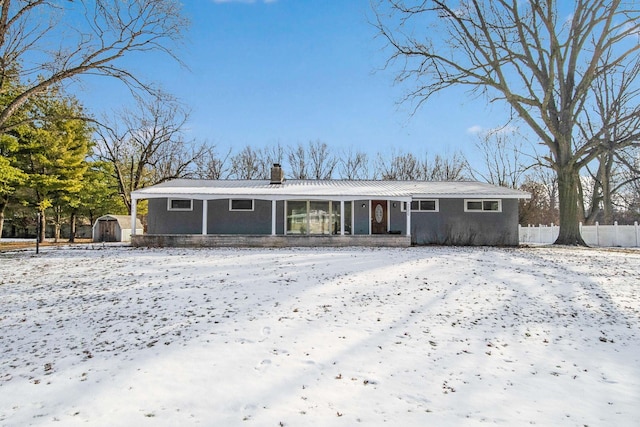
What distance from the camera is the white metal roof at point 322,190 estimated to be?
644 inches

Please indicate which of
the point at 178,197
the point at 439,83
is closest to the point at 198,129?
the point at 178,197

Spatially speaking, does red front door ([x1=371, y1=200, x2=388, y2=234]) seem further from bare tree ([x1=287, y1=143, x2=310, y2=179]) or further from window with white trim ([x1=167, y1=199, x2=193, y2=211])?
bare tree ([x1=287, y1=143, x2=310, y2=179])

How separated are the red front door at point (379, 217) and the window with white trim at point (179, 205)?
27.5 ft

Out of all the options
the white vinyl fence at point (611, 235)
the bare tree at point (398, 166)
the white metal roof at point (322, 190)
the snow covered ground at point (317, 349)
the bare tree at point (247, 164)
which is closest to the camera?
the snow covered ground at point (317, 349)

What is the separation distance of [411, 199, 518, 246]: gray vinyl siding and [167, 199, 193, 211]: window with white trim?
403 inches

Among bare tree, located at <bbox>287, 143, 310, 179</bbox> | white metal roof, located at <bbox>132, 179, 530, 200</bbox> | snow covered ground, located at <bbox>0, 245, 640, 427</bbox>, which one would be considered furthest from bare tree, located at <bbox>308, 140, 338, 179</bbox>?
snow covered ground, located at <bbox>0, 245, 640, 427</bbox>

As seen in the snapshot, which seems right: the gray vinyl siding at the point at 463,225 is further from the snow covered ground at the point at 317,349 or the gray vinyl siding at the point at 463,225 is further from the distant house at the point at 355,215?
the snow covered ground at the point at 317,349

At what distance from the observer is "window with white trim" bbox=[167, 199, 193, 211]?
17.5 m

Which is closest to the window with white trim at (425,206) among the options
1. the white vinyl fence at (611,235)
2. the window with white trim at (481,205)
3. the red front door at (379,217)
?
the red front door at (379,217)

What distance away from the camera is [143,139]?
30344 mm

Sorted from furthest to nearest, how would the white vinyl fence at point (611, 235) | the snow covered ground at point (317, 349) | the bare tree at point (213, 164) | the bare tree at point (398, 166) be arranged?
the bare tree at point (398, 166) → the bare tree at point (213, 164) → the white vinyl fence at point (611, 235) → the snow covered ground at point (317, 349)

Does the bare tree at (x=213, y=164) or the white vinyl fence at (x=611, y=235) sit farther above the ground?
the bare tree at (x=213, y=164)

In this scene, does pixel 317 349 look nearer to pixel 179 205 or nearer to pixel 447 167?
pixel 179 205

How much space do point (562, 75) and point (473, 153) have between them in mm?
20082
